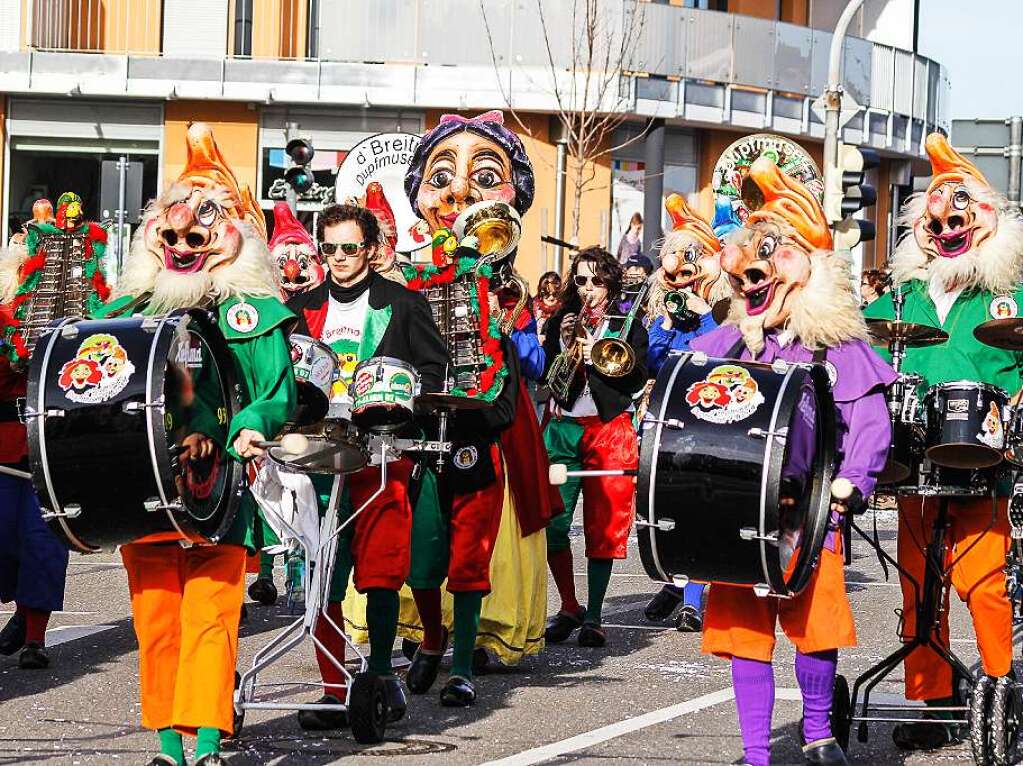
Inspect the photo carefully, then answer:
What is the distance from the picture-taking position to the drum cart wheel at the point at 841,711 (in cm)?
748

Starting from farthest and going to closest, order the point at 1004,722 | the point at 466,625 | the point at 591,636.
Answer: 1. the point at 591,636
2. the point at 466,625
3. the point at 1004,722

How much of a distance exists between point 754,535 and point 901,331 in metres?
1.54

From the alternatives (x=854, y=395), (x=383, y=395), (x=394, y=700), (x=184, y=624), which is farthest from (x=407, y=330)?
(x=854, y=395)

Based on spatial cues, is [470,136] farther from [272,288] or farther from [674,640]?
[272,288]

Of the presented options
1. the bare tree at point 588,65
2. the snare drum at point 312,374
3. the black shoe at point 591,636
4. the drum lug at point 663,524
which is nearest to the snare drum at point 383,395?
the snare drum at point 312,374

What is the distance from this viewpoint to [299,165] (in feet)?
57.2

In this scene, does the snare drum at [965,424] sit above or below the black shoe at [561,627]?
above

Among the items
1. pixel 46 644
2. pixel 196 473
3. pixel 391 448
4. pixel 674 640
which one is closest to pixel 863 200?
pixel 674 640

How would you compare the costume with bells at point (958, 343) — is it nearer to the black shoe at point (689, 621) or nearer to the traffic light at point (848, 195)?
the black shoe at point (689, 621)

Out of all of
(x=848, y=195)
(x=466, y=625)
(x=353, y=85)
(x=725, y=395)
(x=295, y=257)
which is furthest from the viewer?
(x=353, y=85)

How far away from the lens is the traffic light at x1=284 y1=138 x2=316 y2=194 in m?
17.3

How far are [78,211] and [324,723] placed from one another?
393 centimetres

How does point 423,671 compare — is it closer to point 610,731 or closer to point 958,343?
point 610,731

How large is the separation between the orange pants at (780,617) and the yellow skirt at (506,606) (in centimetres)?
269
